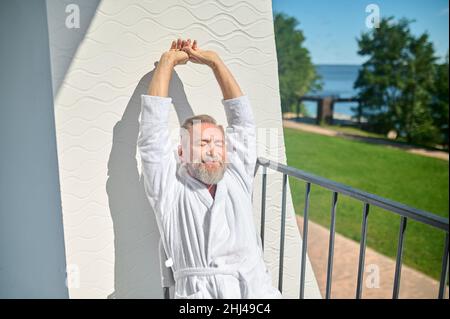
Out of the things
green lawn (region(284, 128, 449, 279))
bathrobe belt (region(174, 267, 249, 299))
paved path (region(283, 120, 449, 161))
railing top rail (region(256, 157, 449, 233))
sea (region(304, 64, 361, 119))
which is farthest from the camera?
sea (region(304, 64, 361, 119))

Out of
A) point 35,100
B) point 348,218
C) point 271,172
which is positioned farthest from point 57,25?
point 348,218

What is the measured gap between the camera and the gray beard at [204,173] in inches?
69.2

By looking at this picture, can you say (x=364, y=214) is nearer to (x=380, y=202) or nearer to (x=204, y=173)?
(x=380, y=202)

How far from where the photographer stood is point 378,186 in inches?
513

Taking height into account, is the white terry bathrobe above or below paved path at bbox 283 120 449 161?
above

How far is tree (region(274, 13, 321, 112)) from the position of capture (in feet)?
63.0

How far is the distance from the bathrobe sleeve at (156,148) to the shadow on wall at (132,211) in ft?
0.89

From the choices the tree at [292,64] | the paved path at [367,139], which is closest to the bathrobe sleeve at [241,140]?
the paved path at [367,139]

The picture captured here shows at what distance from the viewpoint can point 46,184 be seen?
2004 mm

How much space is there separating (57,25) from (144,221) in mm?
988

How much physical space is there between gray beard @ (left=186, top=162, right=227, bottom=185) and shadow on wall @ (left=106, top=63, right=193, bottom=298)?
1.22 ft

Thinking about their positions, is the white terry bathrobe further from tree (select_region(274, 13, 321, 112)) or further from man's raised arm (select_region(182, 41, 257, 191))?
tree (select_region(274, 13, 321, 112))

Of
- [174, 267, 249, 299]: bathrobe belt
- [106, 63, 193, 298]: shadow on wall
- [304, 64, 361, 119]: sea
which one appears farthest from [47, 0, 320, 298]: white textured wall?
[304, 64, 361, 119]: sea
